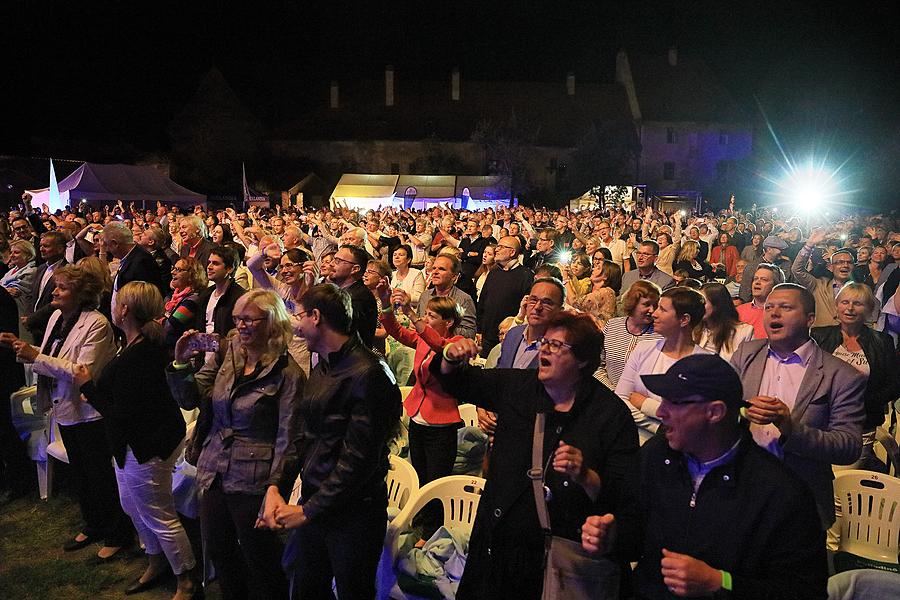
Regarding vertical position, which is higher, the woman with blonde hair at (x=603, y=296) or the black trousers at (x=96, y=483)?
the woman with blonde hair at (x=603, y=296)

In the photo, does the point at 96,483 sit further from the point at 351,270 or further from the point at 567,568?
the point at 567,568

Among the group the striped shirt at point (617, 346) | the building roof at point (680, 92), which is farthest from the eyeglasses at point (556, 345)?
the building roof at point (680, 92)

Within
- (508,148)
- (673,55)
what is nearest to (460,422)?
(508,148)

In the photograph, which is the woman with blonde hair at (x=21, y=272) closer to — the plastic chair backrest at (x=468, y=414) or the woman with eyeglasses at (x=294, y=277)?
the woman with eyeglasses at (x=294, y=277)

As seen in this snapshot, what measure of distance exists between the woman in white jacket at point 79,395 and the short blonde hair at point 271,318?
1607 millimetres

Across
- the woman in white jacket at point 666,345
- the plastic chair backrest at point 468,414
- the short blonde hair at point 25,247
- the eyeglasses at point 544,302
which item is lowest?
the plastic chair backrest at point 468,414

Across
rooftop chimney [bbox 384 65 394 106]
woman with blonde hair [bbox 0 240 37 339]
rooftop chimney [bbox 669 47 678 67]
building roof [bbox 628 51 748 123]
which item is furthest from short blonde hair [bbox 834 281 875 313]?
rooftop chimney [bbox 669 47 678 67]

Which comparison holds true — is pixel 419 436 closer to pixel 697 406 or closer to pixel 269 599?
pixel 269 599

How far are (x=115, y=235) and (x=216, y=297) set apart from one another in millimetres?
1985

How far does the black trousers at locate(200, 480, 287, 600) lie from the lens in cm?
321

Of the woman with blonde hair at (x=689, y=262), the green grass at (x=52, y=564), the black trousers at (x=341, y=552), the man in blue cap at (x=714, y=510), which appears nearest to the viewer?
the man in blue cap at (x=714, y=510)

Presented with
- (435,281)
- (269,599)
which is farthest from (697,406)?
(435,281)

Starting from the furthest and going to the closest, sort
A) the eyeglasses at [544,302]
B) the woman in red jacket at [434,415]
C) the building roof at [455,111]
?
1. the building roof at [455,111]
2. the woman in red jacket at [434,415]
3. the eyeglasses at [544,302]

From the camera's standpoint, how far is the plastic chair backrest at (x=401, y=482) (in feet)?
12.6
